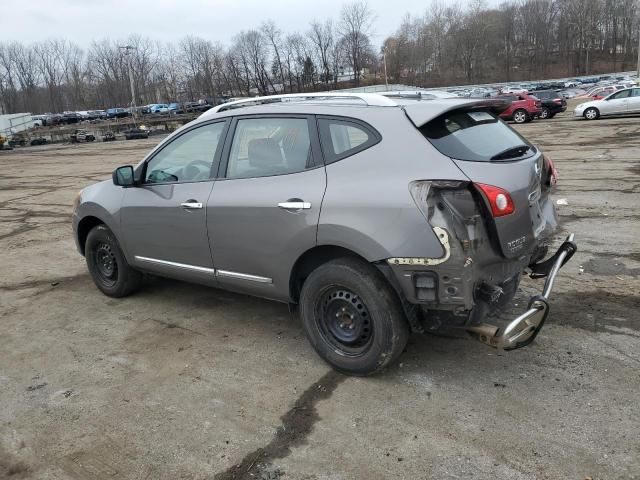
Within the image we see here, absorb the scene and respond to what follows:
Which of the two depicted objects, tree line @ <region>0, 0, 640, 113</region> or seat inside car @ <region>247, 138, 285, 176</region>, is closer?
seat inside car @ <region>247, 138, 285, 176</region>

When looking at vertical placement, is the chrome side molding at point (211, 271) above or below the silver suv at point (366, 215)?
below

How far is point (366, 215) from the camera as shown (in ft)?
10.9

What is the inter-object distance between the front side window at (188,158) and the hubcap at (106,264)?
1044 millimetres

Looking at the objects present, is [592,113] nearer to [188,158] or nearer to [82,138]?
[188,158]

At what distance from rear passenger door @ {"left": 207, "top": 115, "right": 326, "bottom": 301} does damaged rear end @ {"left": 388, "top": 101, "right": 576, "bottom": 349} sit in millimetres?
739

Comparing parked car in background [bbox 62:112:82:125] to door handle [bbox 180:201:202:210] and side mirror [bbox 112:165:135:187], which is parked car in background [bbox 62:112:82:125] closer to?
side mirror [bbox 112:165:135:187]

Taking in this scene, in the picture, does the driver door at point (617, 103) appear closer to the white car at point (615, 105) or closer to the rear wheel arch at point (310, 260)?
the white car at point (615, 105)

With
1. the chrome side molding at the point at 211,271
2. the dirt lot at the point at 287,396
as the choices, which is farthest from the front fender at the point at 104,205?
the dirt lot at the point at 287,396

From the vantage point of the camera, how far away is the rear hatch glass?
3.21 metres

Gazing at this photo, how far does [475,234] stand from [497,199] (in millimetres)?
242

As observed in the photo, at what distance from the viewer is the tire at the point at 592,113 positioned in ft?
89.3

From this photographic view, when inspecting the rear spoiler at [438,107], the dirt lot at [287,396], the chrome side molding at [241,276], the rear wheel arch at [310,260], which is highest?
the rear spoiler at [438,107]

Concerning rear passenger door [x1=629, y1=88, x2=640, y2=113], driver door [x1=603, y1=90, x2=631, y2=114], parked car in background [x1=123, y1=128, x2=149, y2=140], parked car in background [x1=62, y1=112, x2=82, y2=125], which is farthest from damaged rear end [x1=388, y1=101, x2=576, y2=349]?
parked car in background [x1=62, y1=112, x2=82, y2=125]

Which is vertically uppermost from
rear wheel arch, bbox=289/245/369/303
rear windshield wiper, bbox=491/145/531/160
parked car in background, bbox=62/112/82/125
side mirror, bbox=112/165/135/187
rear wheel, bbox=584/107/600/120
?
parked car in background, bbox=62/112/82/125
